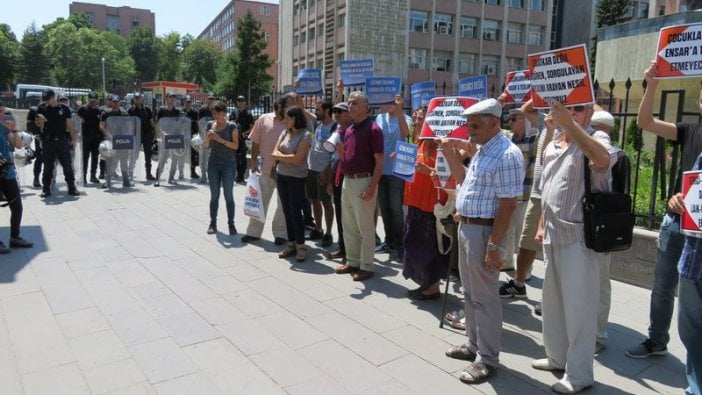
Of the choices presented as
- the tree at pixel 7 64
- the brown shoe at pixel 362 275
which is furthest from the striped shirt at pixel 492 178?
the tree at pixel 7 64

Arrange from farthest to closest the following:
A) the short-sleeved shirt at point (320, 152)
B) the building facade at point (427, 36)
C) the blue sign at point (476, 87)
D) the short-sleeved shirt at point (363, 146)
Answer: the building facade at point (427, 36) < the short-sleeved shirt at point (320, 152) < the blue sign at point (476, 87) < the short-sleeved shirt at point (363, 146)

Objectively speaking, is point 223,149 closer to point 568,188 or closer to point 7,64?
point 568,188

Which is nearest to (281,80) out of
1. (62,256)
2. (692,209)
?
(62,256)

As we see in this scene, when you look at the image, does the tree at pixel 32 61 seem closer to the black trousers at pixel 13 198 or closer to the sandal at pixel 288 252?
the black trousers at pixel 13 198

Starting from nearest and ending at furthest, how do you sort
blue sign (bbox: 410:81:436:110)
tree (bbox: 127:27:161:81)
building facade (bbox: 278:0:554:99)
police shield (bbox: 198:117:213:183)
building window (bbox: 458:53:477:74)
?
1. blue sign (bbox: 410:81:436:110)
2. police shield (bbox: 198:117:213:183)
3. building facade (bbox: 278:0:554:99)
4. building window (bbox: 458:53:477:74)
5. tree (bbox: 127:27:161:81)

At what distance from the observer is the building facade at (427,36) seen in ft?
163

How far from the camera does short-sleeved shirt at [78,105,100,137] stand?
11797 mm

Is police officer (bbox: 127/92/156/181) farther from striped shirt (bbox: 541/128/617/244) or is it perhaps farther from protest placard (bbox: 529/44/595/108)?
striped shirt (bbox: 541/128/617/244)

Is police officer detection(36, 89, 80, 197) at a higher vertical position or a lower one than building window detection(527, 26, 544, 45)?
lower

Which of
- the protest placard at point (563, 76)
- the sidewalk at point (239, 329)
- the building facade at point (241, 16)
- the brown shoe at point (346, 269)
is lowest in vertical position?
the sidewalk at point (239, 329)

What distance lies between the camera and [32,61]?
63.2 metres

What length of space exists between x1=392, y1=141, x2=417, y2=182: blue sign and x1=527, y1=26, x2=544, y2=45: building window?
186 ft

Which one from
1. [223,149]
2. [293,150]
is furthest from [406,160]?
[223,149]

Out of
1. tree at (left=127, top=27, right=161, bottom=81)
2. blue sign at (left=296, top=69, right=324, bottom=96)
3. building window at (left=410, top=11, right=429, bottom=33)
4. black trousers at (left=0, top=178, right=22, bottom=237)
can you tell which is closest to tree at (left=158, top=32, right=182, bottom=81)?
tree at (left=127, top=27, right=161, bottom=81)
